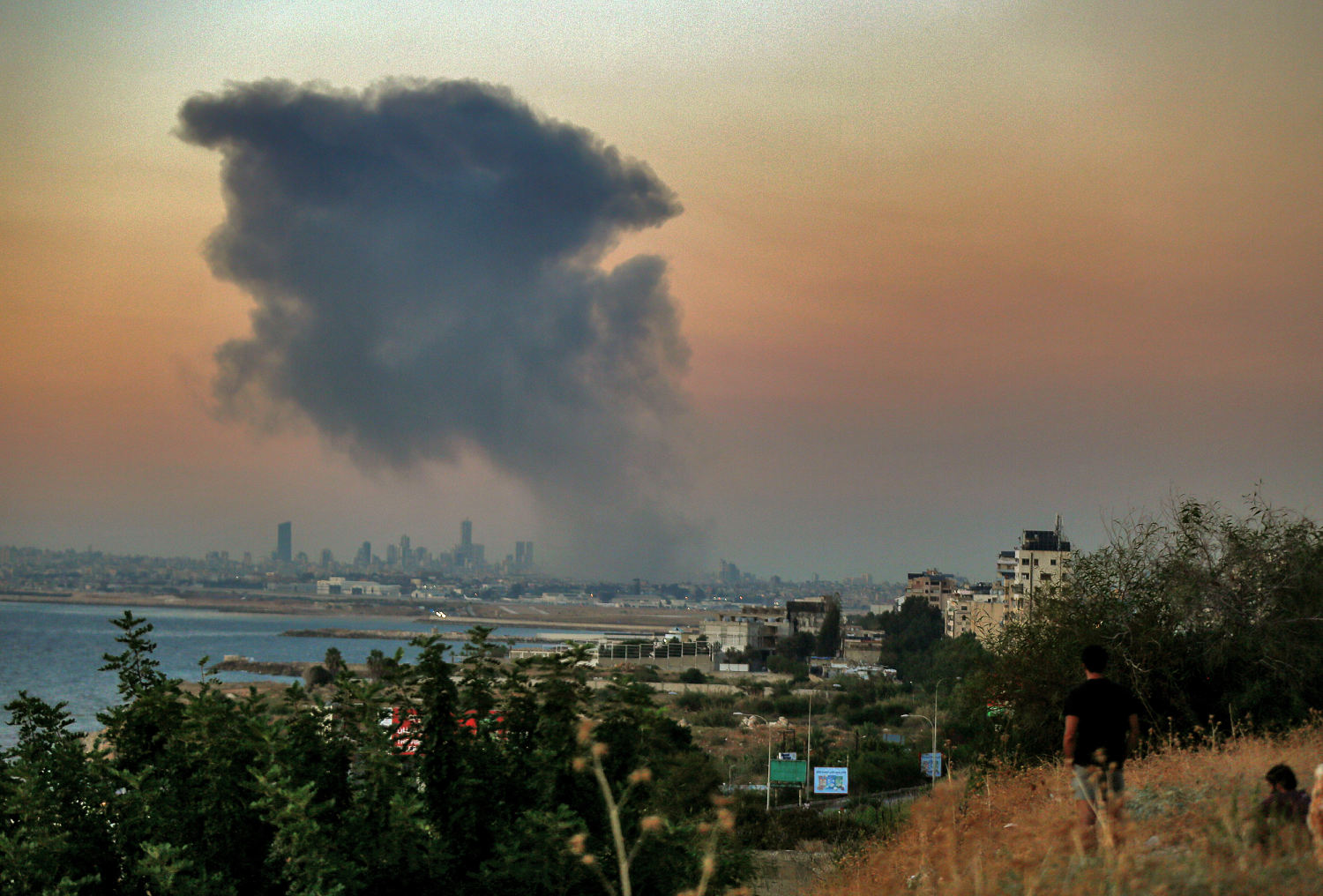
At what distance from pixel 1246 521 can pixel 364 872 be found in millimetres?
19587

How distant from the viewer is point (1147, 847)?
263 inches

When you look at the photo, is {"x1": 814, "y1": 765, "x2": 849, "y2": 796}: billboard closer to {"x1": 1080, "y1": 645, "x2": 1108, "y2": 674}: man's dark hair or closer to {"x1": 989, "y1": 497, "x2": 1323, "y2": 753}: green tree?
{"x1": 989, "y1": 497, "x2": 1323, "y2": 753}: green tree

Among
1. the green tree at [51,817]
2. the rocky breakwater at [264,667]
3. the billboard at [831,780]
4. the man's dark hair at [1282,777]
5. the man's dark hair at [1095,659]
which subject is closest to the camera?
the man's dark hair at [1282,777]

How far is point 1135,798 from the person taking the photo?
929cm

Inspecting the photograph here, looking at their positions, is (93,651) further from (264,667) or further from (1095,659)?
(1095,659)

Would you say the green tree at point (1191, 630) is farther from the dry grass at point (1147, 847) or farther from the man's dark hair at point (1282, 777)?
the man's dark hair at point (1282, 777)

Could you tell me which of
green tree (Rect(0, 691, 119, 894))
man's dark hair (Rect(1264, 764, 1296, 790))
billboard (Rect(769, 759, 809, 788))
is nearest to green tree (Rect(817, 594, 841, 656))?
billboard (Rect(769, 759, 809, 788))

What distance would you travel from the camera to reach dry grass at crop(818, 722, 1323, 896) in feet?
15.3

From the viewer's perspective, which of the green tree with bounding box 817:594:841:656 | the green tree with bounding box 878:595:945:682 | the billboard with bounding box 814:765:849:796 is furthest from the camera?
the green tree with bounding box 817:594:841:656

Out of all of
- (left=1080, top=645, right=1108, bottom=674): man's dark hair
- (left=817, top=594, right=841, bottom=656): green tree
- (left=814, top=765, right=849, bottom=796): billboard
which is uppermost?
(left=1080, top=645, right=1108, bottom=674): man's dark hair

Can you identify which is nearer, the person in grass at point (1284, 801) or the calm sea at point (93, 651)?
the person in grass at point (1284, 801)

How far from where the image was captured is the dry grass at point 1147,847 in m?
4.67

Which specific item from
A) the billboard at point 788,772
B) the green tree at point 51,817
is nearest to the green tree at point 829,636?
the billboard at point 788,772

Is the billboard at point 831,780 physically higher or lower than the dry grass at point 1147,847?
lower
